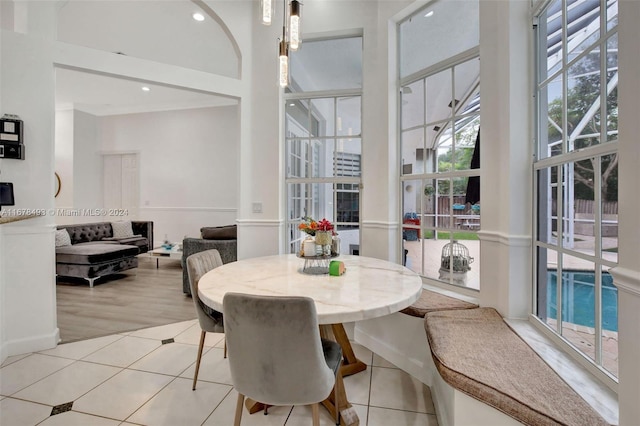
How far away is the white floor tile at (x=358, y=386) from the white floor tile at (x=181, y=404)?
79 cm

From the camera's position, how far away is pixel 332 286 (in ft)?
5.47

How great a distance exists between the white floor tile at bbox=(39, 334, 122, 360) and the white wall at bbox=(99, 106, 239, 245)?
3911 mm

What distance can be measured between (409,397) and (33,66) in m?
3.73

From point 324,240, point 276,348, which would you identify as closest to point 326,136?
point 324,240

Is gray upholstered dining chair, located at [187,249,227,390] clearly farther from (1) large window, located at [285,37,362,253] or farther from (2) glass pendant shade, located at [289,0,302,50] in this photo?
(2) glass pendant shade, located at [289,0,302,50]

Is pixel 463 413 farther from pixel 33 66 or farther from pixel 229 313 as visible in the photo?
pixel 33 66

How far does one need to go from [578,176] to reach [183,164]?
6.90 metres

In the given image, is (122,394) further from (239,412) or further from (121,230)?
(121,230)

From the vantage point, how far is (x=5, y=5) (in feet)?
7.63

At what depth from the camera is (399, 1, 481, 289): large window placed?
7.47ft

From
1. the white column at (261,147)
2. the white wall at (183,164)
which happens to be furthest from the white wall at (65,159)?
the white column at (261,147)

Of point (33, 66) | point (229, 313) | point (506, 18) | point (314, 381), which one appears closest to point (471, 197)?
point (506, 18)

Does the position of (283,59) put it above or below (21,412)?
above

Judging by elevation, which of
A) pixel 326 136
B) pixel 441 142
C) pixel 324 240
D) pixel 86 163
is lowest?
pixel 324 240
